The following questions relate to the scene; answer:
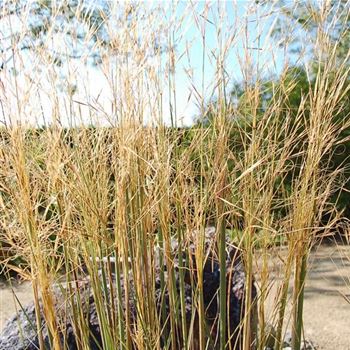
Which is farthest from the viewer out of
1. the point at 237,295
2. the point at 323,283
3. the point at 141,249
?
the point at 323,283

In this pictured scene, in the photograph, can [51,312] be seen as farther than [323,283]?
No

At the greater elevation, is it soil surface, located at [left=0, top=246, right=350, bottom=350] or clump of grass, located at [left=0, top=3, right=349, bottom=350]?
clump of grass, located at [left=0, top=3, right=349, bottom=350]

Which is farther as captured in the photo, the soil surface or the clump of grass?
the soil surface

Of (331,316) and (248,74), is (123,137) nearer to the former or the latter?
(248,74)

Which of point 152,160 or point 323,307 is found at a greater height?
point 152,160

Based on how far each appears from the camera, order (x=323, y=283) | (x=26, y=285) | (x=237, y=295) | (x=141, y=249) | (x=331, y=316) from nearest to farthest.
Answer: (x=141, y=249) → (x=237, y=295) → (x=331, y=316) → (x=323, y=283) → (x=26, y=285)

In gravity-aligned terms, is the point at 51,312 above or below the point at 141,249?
below

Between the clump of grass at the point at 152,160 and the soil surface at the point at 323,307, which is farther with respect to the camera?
the soil surface at the point at 323,307

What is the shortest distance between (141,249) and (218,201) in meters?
0.23

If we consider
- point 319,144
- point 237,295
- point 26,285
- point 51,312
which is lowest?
point 26,285

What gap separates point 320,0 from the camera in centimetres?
123

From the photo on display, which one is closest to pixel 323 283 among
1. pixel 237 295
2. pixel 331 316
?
pixel 331 316

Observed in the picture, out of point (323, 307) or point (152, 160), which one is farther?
point (323, 307)

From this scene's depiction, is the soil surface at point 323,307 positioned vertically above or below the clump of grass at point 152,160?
below
